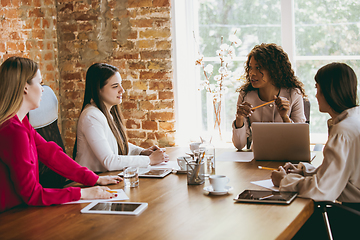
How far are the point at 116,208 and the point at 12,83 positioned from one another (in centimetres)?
67

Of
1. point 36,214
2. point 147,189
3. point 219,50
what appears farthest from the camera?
point 219,50

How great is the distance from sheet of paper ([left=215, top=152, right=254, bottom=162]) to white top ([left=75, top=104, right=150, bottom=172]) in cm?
47

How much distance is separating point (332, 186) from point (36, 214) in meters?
1.14

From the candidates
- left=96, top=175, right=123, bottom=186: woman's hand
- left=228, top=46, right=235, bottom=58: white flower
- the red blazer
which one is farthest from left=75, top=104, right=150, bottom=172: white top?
left=228, top=46, right=235, bottom=58: white flower

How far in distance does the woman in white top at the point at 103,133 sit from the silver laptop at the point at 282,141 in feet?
1.87

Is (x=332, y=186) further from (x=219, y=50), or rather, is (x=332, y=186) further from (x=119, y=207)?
(x=219, y=50)

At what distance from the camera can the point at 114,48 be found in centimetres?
377

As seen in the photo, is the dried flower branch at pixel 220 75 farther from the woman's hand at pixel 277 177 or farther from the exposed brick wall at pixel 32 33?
→ the woman's hand at pixel 277 177

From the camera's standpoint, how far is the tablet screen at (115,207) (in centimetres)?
135

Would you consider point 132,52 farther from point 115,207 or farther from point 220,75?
point 115,207

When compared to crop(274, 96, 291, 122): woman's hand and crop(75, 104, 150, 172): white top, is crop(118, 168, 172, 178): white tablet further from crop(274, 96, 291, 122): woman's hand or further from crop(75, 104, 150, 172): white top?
crop(274, 96, 291, 122): woman's hand

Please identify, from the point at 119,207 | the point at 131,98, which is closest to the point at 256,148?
the point at 119,207

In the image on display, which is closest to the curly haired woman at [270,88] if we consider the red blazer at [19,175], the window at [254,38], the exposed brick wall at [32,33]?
the window at [254,38]

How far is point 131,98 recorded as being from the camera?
3.77 m
